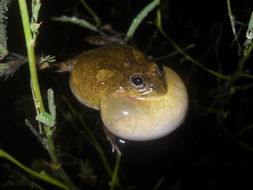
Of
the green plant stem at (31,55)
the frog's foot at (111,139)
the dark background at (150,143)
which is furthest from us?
the dark background at (150,143)

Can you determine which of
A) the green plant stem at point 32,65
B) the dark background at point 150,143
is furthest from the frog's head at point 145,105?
the dark background at point 150,143

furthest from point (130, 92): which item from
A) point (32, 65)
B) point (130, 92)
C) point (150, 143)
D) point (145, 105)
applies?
point (150, 143)

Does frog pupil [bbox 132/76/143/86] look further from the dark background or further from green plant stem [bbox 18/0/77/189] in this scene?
the dark background

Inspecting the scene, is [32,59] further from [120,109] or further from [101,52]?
[101,52]

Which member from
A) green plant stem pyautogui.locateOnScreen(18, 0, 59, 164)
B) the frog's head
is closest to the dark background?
the frog's head

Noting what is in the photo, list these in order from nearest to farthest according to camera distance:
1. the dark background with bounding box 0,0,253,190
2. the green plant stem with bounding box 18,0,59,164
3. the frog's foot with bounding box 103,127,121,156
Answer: the green plant stem with bounding box 18,0,59,164 < the frog's foot with bounding box 103,127,121,156 < the dark background with bounding box 0,0,253,190

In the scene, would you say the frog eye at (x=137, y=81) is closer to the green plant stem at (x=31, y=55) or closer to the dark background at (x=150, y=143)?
the green plant stem at (x=31, y=55)

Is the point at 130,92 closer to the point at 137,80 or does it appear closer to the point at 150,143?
the point at 137,80
